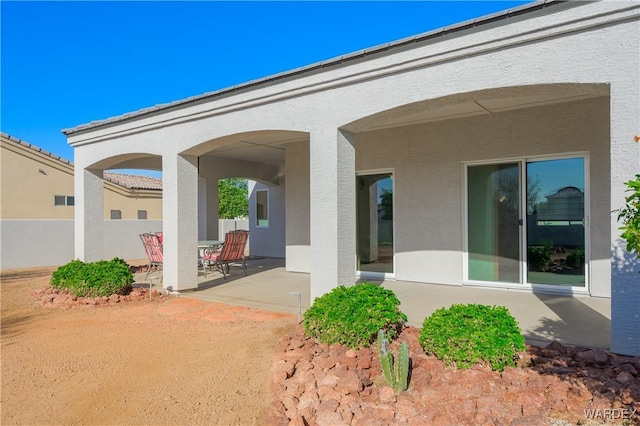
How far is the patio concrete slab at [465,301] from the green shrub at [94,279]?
1.04 metres

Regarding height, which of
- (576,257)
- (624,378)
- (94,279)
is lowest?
(624,378)

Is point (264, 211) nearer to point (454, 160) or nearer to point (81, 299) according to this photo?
point (81, 299)

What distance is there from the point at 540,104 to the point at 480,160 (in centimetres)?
143

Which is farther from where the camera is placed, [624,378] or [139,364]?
[139,364]

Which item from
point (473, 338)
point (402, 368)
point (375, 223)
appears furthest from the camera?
point (375, 223)

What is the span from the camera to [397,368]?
142 inches

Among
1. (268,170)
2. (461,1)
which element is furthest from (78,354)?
(268,170)

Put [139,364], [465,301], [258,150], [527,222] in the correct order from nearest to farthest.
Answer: [139,364], [465,301], [527,222], [258,150]

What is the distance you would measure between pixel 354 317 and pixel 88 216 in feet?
27.3

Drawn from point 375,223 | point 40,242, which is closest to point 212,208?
point 40,242

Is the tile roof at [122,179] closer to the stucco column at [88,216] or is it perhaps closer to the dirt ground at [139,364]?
the stucco column at [88,216]

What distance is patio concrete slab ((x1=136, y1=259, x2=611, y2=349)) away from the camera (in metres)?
5.01

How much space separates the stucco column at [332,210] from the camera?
19.1ft

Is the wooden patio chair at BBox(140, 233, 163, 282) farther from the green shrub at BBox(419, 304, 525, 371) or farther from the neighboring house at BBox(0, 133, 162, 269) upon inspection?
the green shrub at BBox(419, 304, 525, 371)
